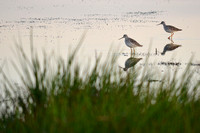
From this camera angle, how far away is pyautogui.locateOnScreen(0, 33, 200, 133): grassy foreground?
4176 mm

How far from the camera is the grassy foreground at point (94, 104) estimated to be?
13.7 ft

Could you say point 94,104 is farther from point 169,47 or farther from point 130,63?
point 169,47

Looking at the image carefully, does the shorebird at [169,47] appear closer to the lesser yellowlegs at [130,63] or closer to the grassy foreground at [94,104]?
the lesser yellowlegs at [130,63]

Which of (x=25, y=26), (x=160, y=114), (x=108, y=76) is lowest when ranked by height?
(x=160, y=114)

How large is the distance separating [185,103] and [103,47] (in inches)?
289

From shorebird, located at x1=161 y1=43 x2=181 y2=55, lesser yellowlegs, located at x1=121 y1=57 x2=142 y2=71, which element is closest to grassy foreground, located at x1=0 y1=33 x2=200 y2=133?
lesser yellowlegs, located at x1=121 y1=57 x2=142 y2=71

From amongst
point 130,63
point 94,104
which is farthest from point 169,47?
point 94,104

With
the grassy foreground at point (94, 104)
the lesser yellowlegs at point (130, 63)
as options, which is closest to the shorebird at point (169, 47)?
the lesser yellowlegs at point (130, 63)

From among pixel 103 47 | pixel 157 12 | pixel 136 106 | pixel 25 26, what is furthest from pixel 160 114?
pixel 157 12

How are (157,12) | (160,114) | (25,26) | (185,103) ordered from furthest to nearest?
(157,12) < (25,26) < (185,103) < (160,114)

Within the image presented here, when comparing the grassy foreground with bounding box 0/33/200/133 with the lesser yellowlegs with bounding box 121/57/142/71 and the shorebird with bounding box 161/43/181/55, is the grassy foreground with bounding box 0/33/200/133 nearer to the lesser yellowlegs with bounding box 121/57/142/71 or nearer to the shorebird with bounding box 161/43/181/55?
the lesser yellowlegs with bounding box 121/57/142/71

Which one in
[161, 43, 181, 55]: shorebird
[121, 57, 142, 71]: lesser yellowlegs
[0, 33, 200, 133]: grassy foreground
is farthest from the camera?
[161, 43, 181, 55]: shorebird

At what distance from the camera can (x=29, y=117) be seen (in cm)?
501

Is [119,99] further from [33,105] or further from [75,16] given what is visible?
[75,16]
